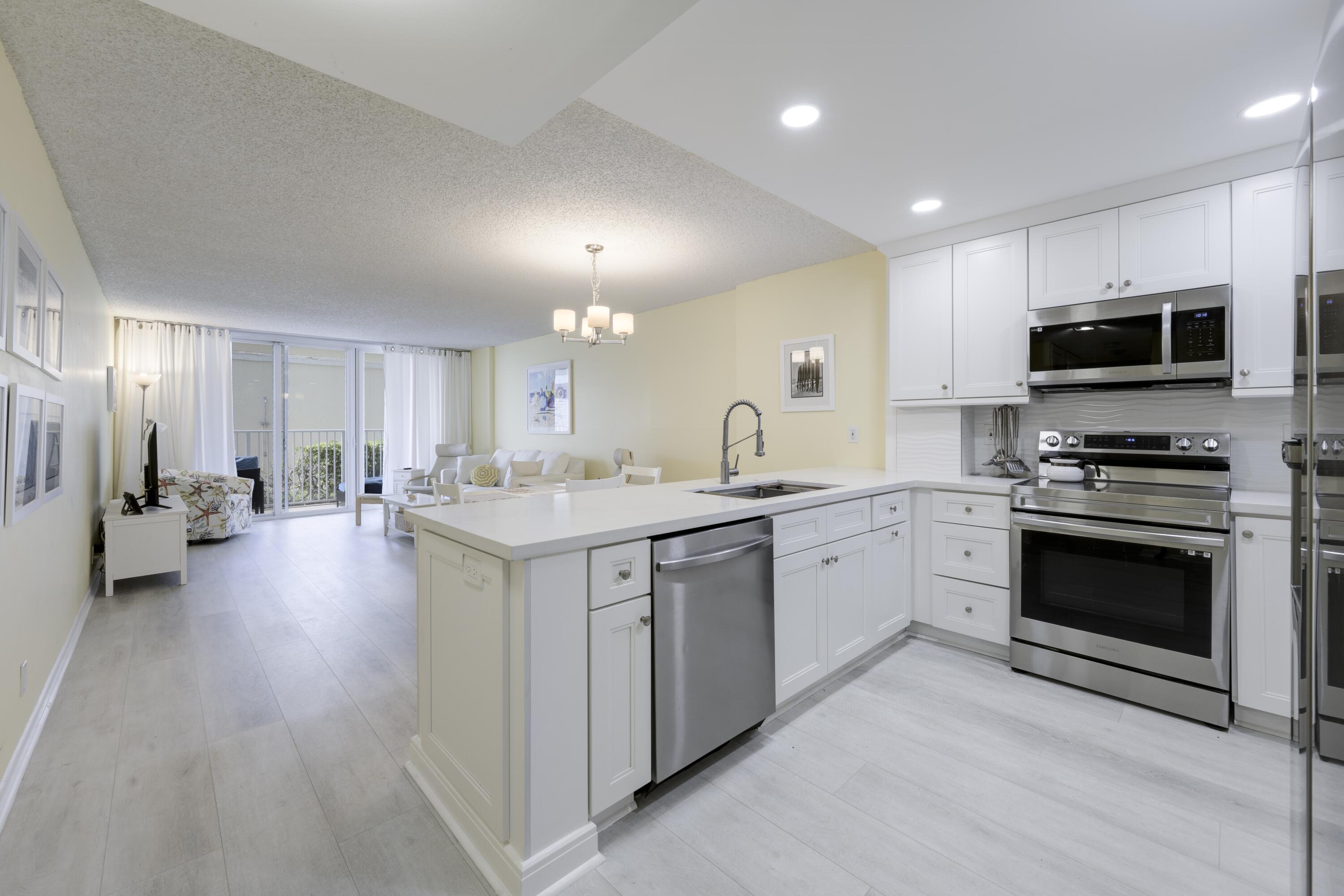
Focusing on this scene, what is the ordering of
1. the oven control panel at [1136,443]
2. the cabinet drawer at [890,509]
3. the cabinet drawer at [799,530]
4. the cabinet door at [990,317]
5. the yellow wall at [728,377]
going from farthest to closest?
the yellow wall at [728,377] < the cabinet door at [990,317] < the cabinet drawer at [890,509] < the oven control panel at [1136,443] < the cabinet drawer at [799,530]

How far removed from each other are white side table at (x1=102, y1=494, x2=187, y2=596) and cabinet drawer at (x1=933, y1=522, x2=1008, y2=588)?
17.8ft

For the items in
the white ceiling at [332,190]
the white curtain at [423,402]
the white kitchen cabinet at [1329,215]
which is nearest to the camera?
the white kitchen cabinet at [1329,215]

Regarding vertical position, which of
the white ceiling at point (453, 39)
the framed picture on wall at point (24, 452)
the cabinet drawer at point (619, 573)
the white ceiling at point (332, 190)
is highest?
the white ceiling at point (332, 190)

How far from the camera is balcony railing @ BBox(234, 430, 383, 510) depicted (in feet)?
24.9

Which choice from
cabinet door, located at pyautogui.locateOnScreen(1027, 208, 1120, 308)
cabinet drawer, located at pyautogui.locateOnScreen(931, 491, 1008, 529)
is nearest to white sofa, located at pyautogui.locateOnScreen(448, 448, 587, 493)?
cabinet drawer, located at pyautogui.locateOnScreen(931, 491, 1008, 529)

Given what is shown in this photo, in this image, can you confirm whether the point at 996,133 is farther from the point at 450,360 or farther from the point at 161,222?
the point at 450,360

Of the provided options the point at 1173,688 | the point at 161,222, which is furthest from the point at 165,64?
the point at 1173,688

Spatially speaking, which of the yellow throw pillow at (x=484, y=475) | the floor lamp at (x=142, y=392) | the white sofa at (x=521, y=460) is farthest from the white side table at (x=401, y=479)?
the floor lamp at (x=142, y=392)

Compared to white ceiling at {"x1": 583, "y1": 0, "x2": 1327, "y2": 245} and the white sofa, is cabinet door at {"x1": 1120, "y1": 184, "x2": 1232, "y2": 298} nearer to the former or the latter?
white ceiling at {"x1": 583, "y1": 0, "x2": 1327, "y2": 245}

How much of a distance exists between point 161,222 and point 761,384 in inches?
167

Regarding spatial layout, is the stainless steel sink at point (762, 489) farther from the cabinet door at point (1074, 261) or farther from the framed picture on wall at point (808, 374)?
the cabinet door at point (1074, 261)

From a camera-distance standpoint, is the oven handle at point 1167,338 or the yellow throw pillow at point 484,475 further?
the yellow throw pillow at point 484,475

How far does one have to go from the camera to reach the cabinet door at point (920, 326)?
3230mm

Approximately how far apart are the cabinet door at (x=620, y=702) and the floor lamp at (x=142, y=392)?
6804 millimetres
